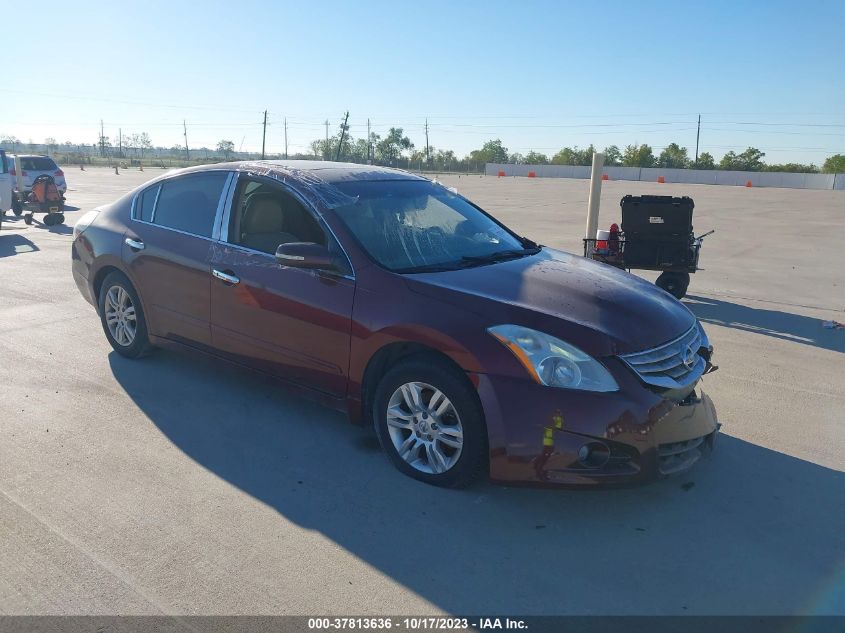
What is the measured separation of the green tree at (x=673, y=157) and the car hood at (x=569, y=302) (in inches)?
3670

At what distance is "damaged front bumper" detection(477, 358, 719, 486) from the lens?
3303 millimetres

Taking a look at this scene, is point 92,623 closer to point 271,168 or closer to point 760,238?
point 271,168

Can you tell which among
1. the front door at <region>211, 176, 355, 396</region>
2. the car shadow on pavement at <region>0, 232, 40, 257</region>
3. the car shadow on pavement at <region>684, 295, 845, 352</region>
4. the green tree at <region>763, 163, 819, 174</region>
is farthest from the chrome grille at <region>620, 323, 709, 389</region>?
the green tree at <region>763, 163, 819, 174</region>

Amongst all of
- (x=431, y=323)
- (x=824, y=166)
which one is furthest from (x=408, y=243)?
(x=824, y=166)

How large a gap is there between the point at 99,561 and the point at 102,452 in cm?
120

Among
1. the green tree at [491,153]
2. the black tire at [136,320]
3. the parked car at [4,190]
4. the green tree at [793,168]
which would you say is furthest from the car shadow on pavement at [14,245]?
the green tree at [491,153]

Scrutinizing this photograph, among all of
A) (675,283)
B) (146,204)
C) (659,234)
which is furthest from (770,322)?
(146,204)

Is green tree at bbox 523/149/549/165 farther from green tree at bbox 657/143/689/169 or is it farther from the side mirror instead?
the side mirror

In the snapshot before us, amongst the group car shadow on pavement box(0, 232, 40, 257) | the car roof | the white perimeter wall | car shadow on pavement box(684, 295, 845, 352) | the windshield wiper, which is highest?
the white perimeter wall

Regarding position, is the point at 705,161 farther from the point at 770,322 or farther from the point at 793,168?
the point at 770,322

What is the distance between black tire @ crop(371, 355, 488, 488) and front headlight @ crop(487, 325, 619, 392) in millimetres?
329

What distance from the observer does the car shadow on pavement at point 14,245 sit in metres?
11.5

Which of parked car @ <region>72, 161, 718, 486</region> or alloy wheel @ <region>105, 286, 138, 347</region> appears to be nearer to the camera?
parked car @ <region>72, 161, 718, 486</region>

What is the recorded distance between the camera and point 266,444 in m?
4.27
